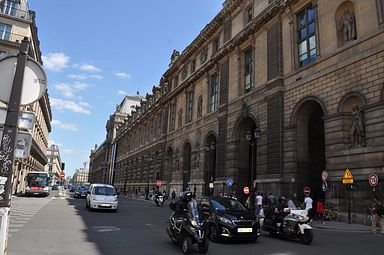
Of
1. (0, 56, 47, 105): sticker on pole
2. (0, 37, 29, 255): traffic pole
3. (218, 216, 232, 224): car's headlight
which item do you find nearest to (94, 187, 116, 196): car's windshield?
(218, 216, 232, 224): car's headlight

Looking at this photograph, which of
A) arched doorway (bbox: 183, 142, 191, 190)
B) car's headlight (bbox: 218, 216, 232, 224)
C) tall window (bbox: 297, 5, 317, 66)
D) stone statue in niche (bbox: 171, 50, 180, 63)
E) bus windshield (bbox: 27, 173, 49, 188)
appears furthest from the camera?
stone statue in niche (bbox: 171, 50, 180, 63)

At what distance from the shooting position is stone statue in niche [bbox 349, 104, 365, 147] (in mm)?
18578

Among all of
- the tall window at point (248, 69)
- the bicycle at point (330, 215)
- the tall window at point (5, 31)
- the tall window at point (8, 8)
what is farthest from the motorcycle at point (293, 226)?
the tall window at point (8, 8)

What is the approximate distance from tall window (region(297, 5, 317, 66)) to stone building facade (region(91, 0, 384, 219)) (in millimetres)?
77

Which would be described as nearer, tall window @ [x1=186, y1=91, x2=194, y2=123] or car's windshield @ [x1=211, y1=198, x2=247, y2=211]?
car's windshield @ [x1=211, y1=198, x2=247, y2=211]

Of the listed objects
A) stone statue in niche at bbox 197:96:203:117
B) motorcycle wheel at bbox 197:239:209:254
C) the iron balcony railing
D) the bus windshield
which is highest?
the iron balcony railing

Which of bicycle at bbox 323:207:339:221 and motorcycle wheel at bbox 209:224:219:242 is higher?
bicycle at bbox 323:207:339:221

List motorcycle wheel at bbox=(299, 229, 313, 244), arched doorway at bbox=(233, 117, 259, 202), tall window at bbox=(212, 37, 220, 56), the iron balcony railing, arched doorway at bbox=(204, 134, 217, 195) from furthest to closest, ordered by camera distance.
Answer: the iron balcony railing < tall window at bbox=(212, 37, 220, 56) < arched doorway at bbox=(204, 134, 217, 195) < arched doorway at bbox=(233, 117, 259, 202) < motorcycle wheel at bbox=(299, 229, 313, 244)

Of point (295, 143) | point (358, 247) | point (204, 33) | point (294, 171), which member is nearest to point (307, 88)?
point (295, 143)

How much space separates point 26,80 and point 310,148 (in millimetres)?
23992

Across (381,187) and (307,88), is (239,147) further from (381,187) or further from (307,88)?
(381,187)

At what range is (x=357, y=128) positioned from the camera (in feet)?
61.8

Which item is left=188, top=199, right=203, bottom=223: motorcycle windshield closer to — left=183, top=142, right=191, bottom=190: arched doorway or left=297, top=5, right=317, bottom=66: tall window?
left=297, top=5, right=317, bottom=66: tall window

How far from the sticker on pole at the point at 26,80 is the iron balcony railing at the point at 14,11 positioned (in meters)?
42.8
